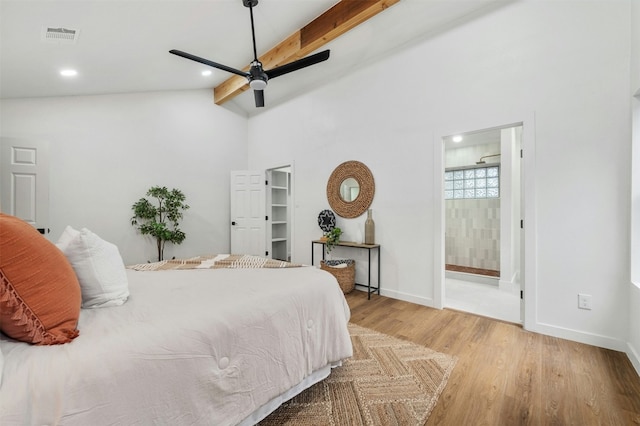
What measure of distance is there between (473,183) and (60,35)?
5861mm

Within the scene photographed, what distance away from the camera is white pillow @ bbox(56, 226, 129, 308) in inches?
48.6

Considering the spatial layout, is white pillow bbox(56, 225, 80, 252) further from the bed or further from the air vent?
the air vent

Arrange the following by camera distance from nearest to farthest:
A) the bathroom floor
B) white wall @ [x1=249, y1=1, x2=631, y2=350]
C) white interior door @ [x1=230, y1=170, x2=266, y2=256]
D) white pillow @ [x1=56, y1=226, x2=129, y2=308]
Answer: white pillow @ [x1=56, y1=226, x2=129, y2=308]
white wall @ [x1=249, y1=1, x2=631, y2=350]
the bathroom floor
white interior door @ [x1=230, y1=170, x2=266, y2=256]

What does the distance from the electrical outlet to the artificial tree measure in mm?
4897

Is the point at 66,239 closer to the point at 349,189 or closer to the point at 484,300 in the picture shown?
the point at 349,189

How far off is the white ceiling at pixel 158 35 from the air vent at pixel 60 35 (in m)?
0.05

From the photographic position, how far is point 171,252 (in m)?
4.65

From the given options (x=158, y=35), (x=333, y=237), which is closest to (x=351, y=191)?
(x=333, y=237)

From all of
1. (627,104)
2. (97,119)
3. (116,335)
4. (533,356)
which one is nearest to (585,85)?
(627,104)

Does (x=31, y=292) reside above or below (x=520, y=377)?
above

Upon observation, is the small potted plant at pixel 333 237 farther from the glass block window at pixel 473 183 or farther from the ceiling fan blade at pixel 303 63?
the glass block window at pixel 473 183

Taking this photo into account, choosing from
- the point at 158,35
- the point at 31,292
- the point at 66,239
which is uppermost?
the point at 158,35

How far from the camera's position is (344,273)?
3607mm

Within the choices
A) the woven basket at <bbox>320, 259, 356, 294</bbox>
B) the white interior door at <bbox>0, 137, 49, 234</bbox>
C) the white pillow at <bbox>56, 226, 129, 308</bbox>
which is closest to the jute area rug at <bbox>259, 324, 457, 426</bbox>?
the white pillow at <bbox>56, 226, 129, 308</bbox>
